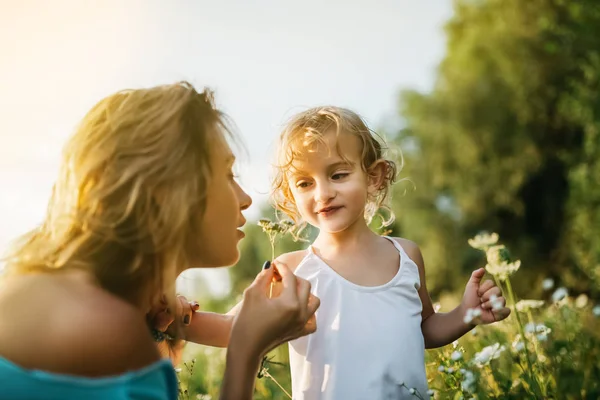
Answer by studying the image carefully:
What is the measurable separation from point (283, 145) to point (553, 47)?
11113mm

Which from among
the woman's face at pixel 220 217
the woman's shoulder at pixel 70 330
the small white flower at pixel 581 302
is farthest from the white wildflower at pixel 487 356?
the small white flower at pixel 581 302

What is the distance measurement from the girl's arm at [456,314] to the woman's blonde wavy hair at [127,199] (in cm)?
131

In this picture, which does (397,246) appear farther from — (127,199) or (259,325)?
(127,199)

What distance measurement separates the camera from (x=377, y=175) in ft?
9.36

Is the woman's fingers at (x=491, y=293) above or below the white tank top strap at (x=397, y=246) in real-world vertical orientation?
below

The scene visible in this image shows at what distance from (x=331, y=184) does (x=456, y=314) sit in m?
0.73

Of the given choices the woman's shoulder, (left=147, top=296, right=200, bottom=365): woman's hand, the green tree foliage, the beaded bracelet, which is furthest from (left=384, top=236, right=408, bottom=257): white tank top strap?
the green tree foliage

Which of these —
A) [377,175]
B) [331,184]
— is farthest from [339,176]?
[377,175]

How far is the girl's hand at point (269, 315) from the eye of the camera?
6.02 ft

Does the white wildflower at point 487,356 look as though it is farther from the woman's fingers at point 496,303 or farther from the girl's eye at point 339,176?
the girl's eye at point 339,176

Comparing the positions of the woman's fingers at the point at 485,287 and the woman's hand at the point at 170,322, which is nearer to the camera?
the woman's hand at the point at 170,322

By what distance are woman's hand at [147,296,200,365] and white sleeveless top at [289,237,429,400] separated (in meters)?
0.44

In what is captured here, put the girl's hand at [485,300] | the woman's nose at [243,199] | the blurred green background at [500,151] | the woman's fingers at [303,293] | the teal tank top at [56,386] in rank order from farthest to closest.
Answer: the blurred green background at [500,151] < the girl's hand at [485,300] < the woman's nose at [243,199] < the woman's fingers at [303,293] < the teal tank top at [56,386]

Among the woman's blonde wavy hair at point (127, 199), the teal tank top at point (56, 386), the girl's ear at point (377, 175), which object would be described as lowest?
the girl's ear at point (377, 175)
